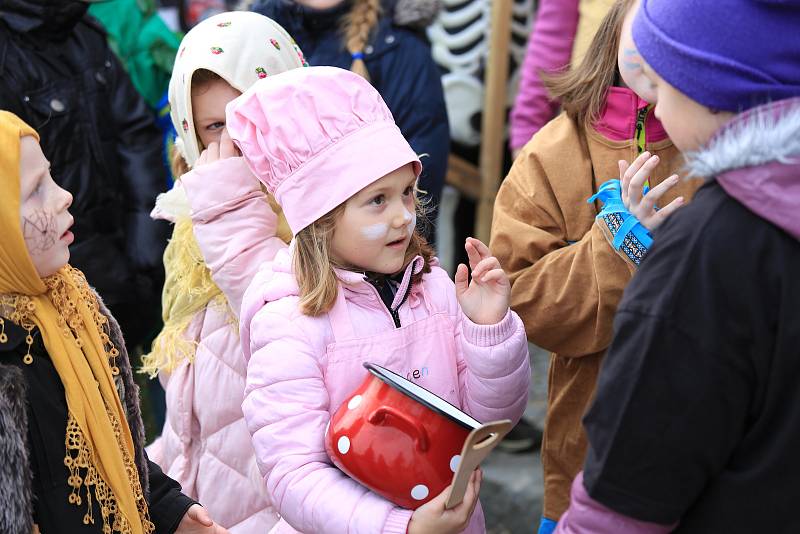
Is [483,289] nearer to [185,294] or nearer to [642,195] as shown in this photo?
[642,195]

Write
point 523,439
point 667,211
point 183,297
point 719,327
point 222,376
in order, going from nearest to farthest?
point 719,327 < point 667,211 < point 222,376 < point 183,297 < point 523,439

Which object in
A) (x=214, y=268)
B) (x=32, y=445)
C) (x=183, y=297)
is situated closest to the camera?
(x=32, y=445)

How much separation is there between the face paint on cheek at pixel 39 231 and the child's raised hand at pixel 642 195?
1.17m

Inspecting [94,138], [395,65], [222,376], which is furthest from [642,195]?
[94,138]

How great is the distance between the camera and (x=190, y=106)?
2.56m

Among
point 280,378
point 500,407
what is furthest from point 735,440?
point 280,378

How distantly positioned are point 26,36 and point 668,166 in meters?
2.31

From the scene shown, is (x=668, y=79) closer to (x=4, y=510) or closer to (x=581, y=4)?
(x=4, y=510)

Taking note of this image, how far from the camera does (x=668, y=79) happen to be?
4.64 feet

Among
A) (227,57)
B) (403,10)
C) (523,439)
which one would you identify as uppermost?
(227,57)

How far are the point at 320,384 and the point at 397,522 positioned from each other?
324 mm

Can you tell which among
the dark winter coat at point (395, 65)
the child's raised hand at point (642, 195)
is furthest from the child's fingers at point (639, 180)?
the dark winter coat at point (395, 65)

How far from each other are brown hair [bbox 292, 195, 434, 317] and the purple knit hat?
813 millimetres

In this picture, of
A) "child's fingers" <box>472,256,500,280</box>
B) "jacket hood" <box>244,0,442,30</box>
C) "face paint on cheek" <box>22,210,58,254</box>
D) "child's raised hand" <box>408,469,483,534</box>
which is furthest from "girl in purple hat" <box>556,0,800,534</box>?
"jacket hood" <box>244,0,442,30</box>
